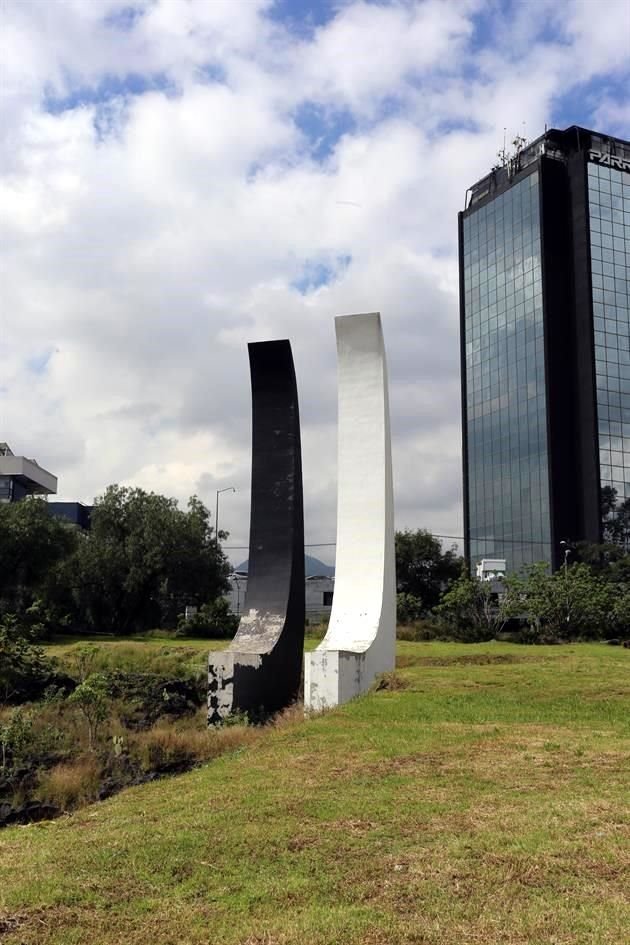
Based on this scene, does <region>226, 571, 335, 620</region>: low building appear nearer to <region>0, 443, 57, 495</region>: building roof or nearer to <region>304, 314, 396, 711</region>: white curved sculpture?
<region>0, 443, 57, 495</region>: building roof

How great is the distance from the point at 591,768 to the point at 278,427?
8216mm

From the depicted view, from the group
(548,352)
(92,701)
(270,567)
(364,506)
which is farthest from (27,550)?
(548,352)

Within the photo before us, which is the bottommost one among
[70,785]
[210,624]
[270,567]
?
[70,785]

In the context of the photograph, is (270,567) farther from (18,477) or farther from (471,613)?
(18,477)

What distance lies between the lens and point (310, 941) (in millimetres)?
4234

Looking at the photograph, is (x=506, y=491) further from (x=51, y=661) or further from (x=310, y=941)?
(x=310, y=941)

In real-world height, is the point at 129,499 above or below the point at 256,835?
above

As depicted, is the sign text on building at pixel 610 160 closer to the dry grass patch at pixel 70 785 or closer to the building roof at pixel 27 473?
the building roof at pixel 27 473

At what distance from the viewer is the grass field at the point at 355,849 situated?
443cm

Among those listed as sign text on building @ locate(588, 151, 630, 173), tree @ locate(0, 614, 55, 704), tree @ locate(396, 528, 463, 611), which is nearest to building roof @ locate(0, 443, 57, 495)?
tree @ locate(396, 528, 463, 611)

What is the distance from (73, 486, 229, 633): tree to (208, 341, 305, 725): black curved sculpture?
21.6 m

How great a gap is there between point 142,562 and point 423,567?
18.4 metres

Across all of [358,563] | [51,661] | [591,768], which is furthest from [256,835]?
[51,661]

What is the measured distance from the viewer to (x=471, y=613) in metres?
29.9
